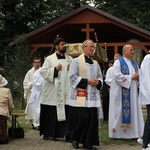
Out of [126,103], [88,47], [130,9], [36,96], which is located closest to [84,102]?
[88,47]

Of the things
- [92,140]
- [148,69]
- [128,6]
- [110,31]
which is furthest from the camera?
[128,6]

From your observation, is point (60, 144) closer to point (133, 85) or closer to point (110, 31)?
point (133, 85)

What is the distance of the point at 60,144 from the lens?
26.7 ft

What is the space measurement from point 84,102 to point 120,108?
1.49 m

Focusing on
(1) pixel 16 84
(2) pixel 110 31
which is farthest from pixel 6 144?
(2) pixel 110 31

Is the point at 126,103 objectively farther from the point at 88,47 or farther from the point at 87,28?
the point at 87,28

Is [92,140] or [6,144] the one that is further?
[6,144]

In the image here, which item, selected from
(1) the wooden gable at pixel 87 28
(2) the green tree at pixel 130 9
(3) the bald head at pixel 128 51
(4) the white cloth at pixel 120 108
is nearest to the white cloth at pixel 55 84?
(4) the white cloth at pixel 120 108

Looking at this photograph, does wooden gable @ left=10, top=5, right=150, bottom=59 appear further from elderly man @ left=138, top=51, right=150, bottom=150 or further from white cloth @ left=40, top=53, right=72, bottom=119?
elderly man @ left=138, top=51, right=150, bottom=150

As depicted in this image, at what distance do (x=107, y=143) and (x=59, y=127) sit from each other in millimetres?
1096

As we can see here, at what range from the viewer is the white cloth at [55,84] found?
8.58 m

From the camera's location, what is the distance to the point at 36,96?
36.3 ft

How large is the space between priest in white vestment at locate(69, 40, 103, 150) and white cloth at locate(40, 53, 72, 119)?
2.87ft

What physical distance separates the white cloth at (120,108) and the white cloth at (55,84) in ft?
3.42
